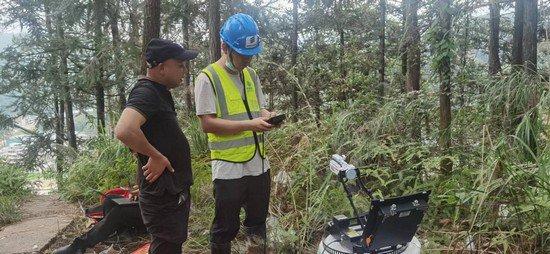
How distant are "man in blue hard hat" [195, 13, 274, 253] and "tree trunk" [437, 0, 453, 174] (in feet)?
5.57

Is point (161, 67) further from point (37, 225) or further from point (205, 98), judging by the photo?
point (37, 225)

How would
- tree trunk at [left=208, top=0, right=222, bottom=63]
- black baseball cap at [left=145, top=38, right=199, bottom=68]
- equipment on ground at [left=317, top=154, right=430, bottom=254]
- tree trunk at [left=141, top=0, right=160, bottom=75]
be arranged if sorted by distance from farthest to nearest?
1. tree trunk at [left=208, top=0, right=222, bottom=63]
2. tree trunk at [left=141, top=0, right=160, bottom=75]
3. black baseball cap at [left=145, top=38, right=199, bottom=68]
4. equipment on ground at [left=317, top=154, right=430, bottom=254]

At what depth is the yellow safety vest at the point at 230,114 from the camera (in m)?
2.66

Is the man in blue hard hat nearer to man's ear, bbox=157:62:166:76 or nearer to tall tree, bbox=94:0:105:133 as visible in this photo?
man's ear, bbox=157:62:166:76

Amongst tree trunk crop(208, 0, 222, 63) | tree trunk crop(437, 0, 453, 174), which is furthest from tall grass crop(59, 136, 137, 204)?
tree trunk crop(437, 0, 453, 174)

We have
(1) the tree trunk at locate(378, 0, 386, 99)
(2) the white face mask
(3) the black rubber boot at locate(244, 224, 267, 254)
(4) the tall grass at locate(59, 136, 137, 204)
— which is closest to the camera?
(2) the white face mask

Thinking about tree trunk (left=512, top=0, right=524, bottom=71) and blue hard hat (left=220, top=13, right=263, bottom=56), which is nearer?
blue hard hat (left=220, top=13, right=263, bottom=56)

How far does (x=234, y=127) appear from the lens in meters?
2.57

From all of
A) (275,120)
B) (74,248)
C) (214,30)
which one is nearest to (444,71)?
(275,120)

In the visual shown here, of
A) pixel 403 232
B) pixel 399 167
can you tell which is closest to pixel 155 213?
pixel 403 232

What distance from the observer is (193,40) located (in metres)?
12.8

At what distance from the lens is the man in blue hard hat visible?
8.52 ft

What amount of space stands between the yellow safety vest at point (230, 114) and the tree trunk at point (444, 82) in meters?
1.77

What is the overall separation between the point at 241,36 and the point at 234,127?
0.56 metres
